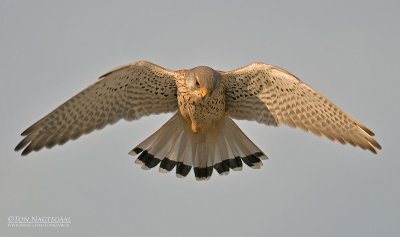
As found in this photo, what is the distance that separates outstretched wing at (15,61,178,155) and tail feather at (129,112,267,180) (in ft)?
1.94

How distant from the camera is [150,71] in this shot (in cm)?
1125

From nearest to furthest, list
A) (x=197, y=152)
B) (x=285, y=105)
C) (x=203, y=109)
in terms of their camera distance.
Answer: (x=203, y=109), (x=285, y=105), (x=197, y=152)

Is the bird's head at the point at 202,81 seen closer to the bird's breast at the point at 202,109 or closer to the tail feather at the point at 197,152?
the bird's breast at the point at 202,109

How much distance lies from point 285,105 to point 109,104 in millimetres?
2380

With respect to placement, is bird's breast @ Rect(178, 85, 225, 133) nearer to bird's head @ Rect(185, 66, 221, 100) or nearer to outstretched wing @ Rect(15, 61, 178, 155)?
bird's head @ Rect(185, 66, 221, 100)

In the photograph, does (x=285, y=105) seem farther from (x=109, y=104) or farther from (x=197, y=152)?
(x=109, y=104)

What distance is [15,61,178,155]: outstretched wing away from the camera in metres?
11.0

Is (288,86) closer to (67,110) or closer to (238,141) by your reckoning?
(238,141)

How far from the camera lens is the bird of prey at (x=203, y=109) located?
11039 mm

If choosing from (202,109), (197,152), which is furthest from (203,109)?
(197,152)

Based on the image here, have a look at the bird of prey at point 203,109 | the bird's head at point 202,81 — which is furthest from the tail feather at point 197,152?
the bird's head at point 202,81

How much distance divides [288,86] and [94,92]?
2.59m

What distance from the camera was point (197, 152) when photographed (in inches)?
474

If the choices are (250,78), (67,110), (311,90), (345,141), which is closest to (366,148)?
(345,141)
